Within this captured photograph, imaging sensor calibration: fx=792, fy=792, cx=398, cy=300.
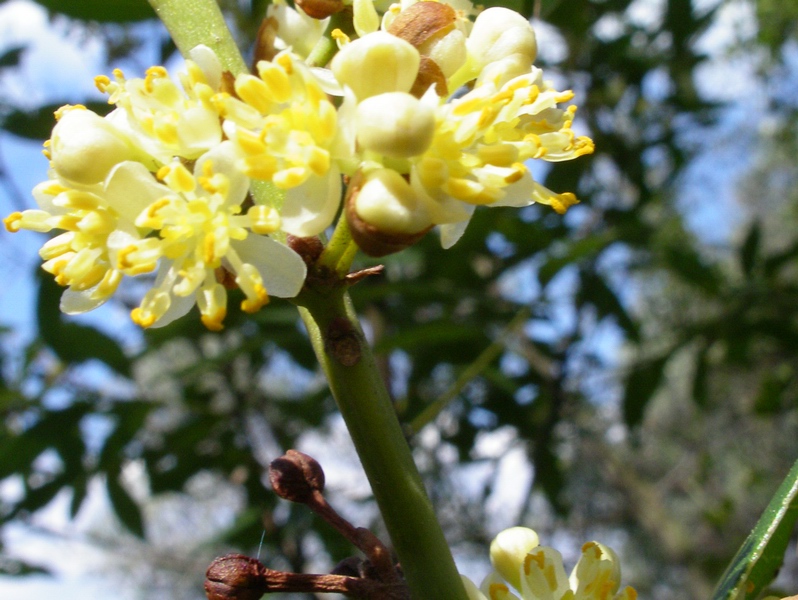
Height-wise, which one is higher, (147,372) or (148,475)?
(148,475)

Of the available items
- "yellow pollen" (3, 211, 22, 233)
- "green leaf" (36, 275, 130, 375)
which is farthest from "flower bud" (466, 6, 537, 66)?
"green leaf" (36, 275, 130, 375)

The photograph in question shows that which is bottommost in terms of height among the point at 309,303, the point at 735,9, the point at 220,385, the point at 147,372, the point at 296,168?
the point at 147,372

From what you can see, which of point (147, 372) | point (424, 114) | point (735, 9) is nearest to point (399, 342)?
point (424, 114)

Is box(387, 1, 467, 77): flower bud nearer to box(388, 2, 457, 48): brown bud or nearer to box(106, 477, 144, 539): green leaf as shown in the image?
box(388, 2, 457, 48): brown bud

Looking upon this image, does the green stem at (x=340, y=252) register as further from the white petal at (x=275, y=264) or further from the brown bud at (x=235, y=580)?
the brown bud at (x=235, y=580)

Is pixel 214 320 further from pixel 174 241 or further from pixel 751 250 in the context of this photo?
pixel 751 250

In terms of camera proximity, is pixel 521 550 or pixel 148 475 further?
pixel 148 475

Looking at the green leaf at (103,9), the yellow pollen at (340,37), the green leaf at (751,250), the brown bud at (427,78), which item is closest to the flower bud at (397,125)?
the brown bud at (427,78)

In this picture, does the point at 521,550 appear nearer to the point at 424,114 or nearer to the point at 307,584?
the point at 307,584
